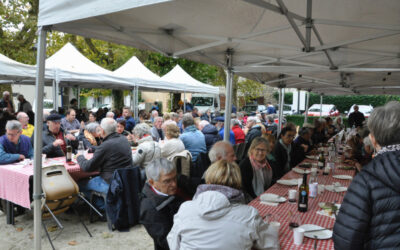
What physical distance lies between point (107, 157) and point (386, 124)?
11.3 feet

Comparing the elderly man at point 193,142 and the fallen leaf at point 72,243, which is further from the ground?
the elderly man at point 193,142

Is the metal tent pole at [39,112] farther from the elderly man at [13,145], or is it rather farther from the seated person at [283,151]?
the seated person at [283,151]

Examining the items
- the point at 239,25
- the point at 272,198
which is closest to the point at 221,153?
the point at 272,198

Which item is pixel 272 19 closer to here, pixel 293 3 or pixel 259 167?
pixel 293 3

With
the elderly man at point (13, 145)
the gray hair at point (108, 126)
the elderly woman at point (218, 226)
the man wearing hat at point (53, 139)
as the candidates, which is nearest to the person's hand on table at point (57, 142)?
the man wearing hat at point (53, 139)

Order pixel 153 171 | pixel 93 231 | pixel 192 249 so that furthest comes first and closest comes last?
pixel 93 231 < pixel 153 171 < pixel 192 249

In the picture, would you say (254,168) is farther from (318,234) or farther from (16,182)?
(16,182)

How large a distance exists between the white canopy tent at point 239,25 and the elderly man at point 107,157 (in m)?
1.26

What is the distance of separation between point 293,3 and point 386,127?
2057 mm

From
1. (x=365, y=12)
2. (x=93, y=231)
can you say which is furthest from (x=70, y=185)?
(x=365, y=12)

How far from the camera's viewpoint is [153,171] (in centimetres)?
258

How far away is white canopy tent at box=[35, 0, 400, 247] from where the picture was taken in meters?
2.51

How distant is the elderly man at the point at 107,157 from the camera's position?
4.11 meters

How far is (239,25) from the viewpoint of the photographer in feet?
12.1
